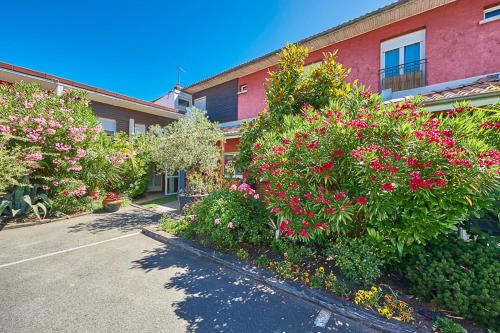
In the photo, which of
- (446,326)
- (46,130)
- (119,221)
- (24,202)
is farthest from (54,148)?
(446,326)

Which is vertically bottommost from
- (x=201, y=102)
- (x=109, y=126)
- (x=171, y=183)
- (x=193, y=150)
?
(x=171, y=183)

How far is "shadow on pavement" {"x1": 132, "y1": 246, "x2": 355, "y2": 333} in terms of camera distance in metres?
2.55

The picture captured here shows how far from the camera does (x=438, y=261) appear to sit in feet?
9.10

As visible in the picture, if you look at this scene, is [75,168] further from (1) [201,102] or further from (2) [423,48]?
(2) [423,48]

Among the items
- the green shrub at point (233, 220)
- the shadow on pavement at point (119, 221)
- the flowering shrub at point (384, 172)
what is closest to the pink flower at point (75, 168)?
the shadow on pavement at point (119, 221)

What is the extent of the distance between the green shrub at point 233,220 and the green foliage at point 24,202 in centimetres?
578

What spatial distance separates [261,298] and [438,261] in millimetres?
2351

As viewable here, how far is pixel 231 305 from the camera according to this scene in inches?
116

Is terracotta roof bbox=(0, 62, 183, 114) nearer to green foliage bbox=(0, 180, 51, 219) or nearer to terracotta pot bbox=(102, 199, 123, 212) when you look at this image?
green foliage bbox=(0, 180, 51, 219)

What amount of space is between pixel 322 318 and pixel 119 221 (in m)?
6.99

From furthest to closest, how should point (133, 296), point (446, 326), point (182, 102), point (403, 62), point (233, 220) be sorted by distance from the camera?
point (182, 102) < point (403, 62) < point (233, 220) < point (133, 296) < point (446, 326)

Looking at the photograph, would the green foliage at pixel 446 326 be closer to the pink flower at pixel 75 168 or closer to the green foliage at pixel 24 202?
the green foliage at pixel 24 202

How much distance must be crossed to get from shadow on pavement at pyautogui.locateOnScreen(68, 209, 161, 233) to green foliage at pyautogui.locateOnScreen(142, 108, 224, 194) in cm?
179

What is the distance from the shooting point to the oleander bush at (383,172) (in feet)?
8.27
